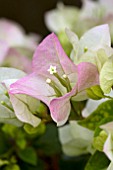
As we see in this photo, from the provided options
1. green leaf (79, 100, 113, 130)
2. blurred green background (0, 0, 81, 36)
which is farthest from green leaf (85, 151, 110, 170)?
blurred green background (0, 0, 81, 36)

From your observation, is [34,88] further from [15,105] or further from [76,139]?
[76,139]

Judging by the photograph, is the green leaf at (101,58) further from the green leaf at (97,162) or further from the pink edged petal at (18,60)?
the pink edged petal at (18,60)

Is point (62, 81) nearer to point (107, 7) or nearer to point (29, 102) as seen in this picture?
point (29, 102)

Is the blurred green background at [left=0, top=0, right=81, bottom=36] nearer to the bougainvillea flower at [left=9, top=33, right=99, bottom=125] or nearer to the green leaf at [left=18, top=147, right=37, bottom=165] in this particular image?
the green leaf at [left=18, top=147, right=37, bottom=165]

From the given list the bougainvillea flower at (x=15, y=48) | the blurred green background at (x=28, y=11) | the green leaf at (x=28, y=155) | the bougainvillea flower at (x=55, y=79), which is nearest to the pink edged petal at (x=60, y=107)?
the bougainvillea flower at (x=55, y=79)

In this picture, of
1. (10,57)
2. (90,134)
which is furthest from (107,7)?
(90,134)

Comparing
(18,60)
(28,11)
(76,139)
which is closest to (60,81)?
(76,139)
